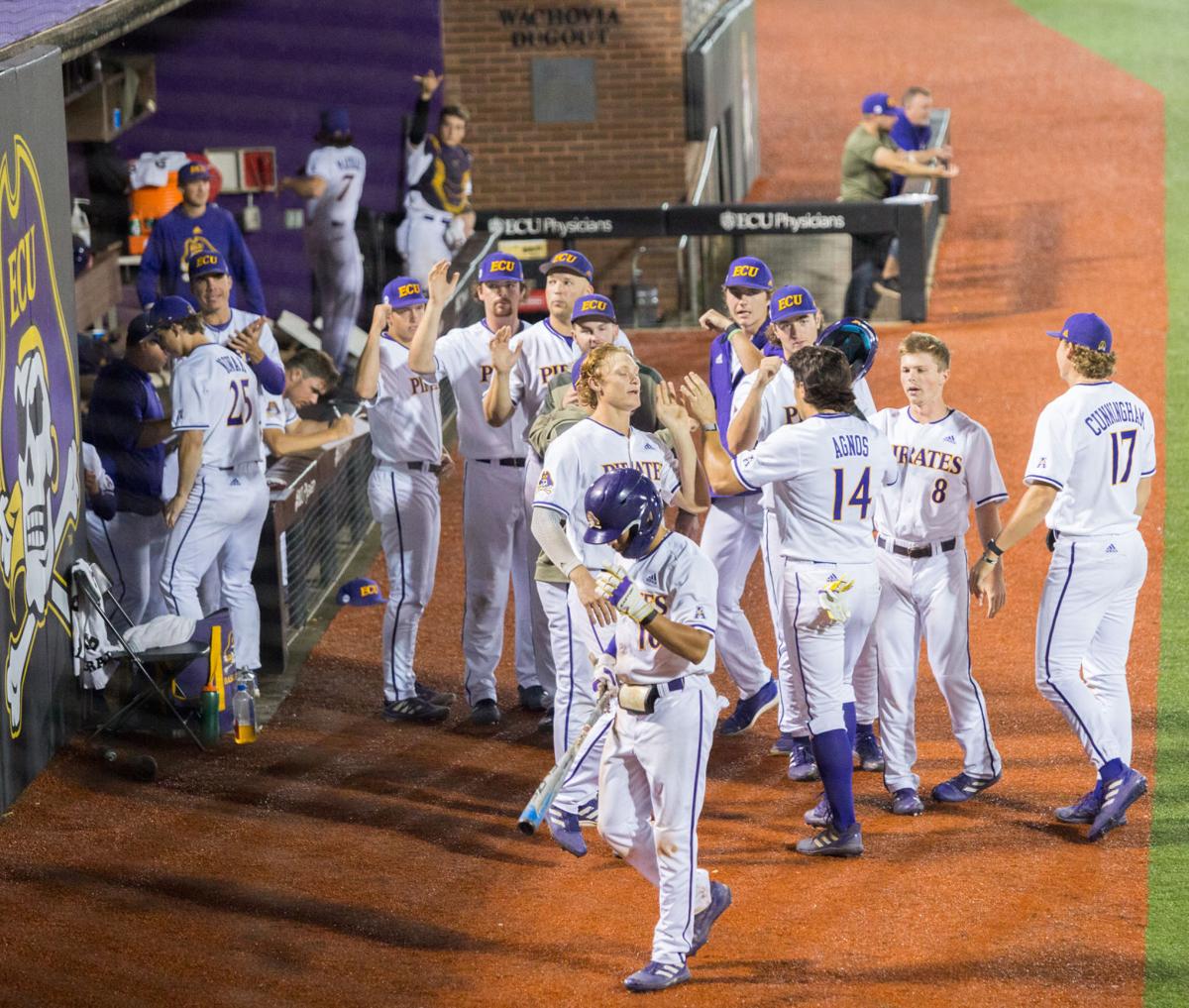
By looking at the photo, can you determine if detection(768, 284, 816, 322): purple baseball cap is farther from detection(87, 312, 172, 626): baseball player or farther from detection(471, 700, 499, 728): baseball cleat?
detection(87, 312, 172, 626): baseball player

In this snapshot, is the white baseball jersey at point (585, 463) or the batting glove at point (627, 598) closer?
the batting glove at point (627, 598)

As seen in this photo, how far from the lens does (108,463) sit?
320 inches

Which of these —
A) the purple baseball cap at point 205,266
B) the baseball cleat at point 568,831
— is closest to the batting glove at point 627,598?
the baseball cleat at point 568,831

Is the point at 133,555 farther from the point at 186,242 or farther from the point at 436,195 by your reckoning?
the point at 436,195

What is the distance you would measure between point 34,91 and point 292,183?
592cm

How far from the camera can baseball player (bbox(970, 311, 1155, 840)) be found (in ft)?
20.8

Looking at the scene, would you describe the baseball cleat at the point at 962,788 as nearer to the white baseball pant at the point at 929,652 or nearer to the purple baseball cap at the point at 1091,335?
the white baseball pant at the point at 929,652

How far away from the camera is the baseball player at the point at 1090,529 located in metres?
6.35

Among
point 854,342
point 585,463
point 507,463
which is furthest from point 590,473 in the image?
point 507,463

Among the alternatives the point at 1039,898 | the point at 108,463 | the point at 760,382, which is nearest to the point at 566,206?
the point at 108,463

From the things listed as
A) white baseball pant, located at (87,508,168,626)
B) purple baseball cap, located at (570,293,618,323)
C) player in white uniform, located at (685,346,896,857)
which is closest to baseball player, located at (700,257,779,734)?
purple baseball cap, located at (570,293,618,323)

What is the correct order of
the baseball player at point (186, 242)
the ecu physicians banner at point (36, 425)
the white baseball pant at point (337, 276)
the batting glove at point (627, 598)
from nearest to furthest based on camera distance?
the batting glove at point (627, 598) → the ecu physicians banner at point (36, 425) → the baseball player at point (186, 242) → the white baseball pant at point (337, 276)

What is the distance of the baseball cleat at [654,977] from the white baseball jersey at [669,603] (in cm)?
88

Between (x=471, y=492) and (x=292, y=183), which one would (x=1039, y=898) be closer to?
(x=471, y=492)
